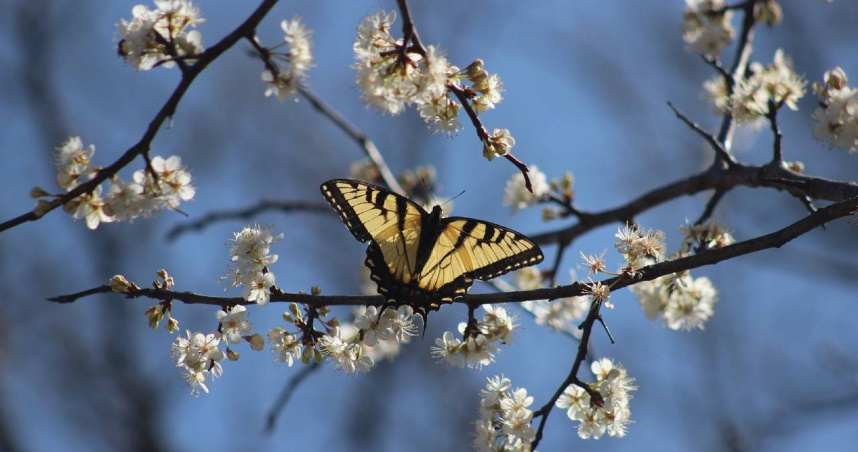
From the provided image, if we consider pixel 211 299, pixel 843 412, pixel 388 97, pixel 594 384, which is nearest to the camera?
pixel 211 299

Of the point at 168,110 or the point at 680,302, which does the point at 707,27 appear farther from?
the point at 168,110

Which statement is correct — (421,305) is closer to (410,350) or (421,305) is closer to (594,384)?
(594,384)

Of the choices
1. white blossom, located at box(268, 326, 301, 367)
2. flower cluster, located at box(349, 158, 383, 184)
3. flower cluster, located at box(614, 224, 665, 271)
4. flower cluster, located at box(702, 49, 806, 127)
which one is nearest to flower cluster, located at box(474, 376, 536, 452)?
flower cluster, located at box(614, 224, 665, 271)

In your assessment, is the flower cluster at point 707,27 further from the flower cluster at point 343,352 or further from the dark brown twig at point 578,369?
the flower cluster at point 343,352

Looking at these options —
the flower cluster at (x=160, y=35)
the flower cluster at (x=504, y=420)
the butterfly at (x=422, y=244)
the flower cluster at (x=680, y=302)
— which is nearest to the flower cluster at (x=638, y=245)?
the butterfly at (x=422, y=244)

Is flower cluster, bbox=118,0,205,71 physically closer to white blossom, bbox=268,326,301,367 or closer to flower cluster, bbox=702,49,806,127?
white blossom, bbox=268,326,301,367

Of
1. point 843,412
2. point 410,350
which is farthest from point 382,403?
point 843,412
